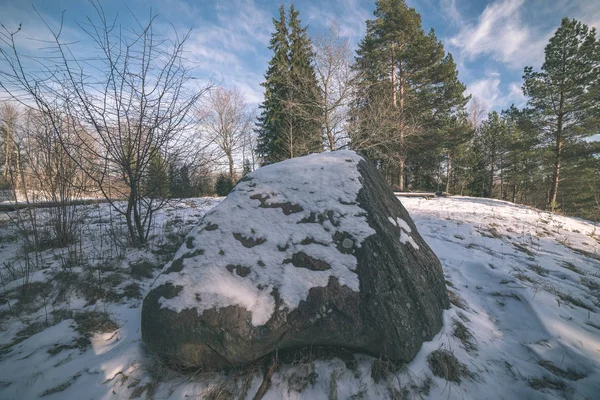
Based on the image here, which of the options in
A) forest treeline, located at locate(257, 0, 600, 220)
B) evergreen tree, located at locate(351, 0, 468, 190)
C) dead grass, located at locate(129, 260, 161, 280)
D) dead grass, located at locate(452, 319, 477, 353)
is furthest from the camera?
evergreen tree, located at locate(351, 0, 468, 190)

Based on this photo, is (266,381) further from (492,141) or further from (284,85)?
(492,141)

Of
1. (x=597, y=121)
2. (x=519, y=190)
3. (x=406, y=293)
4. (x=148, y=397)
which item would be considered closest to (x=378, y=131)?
(x=406, y=293)

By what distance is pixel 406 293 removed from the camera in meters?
1.74

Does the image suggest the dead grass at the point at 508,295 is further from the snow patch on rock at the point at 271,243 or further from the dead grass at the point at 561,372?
the snow patch on rock at the point at 271,243

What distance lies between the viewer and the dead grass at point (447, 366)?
1.46 meters

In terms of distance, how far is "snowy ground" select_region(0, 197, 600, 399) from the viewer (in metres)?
1.36

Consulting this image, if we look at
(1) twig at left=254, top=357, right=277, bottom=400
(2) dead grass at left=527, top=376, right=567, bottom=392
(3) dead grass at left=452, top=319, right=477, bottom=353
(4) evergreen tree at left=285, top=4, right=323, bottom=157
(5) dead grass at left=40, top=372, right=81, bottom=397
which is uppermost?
(4) evergreen tree at left=285, top=4, right=323, bottom=157

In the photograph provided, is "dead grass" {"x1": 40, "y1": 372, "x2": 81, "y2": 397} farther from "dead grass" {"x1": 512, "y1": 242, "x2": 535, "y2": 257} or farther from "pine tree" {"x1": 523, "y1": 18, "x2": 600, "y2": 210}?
"pine tree" {"x1": 523, "y1": 18, "x2": 600, "y2": 210}

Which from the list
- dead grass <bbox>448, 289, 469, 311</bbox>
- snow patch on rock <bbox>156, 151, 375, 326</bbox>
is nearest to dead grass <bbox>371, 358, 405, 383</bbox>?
snow patch on rock <bbox>156, 151, 375, 326</bbox>

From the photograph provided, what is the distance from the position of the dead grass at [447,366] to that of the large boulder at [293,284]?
127mm

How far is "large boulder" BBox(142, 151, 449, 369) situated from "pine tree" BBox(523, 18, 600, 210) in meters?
15.6

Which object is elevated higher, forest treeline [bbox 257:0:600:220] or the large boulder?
forest treeline [bbox 257:0:600:220]

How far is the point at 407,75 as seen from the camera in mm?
13195

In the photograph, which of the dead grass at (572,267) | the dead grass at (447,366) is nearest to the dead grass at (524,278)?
the dead grass at (572,267)
